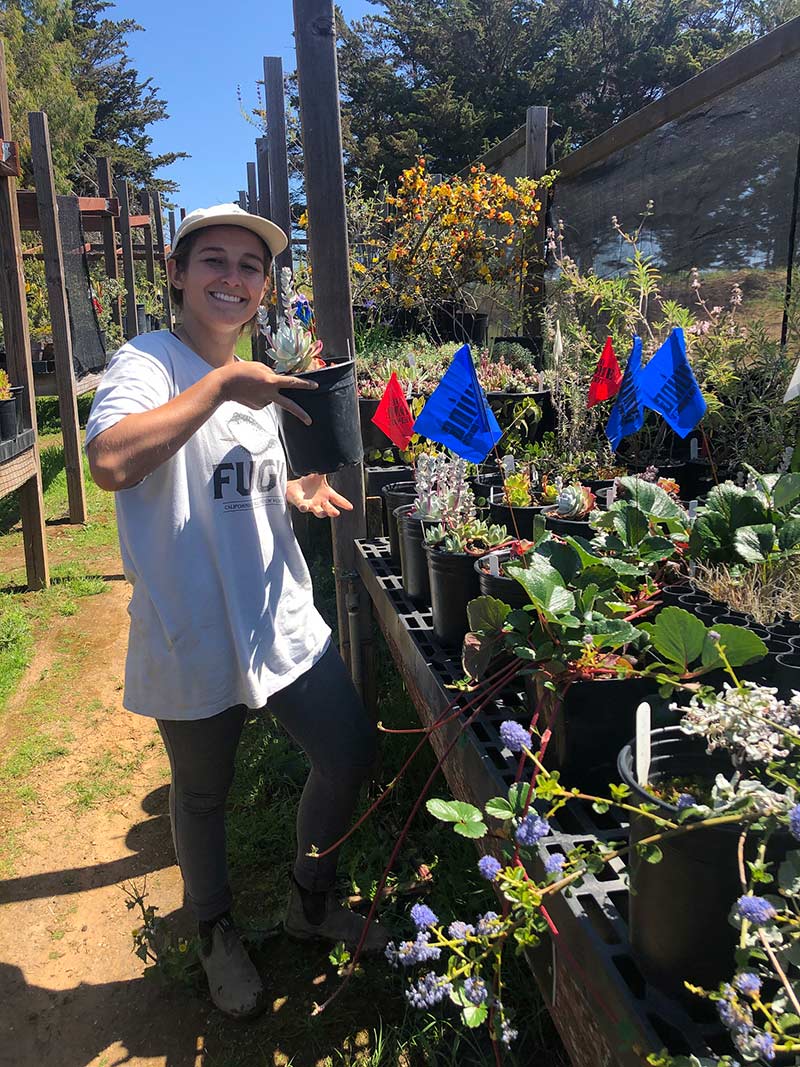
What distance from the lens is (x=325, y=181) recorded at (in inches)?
89.4

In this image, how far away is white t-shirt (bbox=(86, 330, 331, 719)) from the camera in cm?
157

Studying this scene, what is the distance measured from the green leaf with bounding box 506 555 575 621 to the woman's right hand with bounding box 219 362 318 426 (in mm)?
613

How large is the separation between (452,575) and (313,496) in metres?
0.48

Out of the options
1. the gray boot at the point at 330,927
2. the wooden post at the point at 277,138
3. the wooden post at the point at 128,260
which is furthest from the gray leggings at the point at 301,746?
the wooden post at the point at 128,260

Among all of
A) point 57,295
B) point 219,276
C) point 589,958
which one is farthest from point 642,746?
point 57,295

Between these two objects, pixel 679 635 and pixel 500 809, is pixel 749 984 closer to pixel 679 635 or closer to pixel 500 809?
pixel 500 809

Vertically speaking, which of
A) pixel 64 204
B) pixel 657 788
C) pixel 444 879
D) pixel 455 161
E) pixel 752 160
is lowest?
pixel 444 879

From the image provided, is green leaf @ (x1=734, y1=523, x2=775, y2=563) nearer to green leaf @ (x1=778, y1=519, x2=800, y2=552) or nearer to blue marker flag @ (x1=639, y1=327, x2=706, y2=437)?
green leaf @ (x1=778, y1=519, x2=800, y2=552)

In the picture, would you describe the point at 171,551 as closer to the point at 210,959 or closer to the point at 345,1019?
the point at 210,959

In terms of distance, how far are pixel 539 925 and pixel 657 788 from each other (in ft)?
0.66

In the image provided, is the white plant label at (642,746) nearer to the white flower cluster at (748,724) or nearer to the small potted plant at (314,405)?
the white flower cluster at (748,724)

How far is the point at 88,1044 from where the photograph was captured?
1.83 meters

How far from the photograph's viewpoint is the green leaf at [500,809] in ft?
2.95

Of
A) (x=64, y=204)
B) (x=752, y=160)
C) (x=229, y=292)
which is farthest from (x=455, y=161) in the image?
(x=229, y=292)
